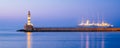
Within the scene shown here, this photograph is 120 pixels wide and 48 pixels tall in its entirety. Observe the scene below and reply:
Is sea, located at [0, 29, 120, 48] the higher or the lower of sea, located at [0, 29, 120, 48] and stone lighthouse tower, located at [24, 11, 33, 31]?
the lower

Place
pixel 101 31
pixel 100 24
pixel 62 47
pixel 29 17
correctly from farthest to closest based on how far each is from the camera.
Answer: pixel 100 24
pixel 101 31
pixel 29 17
pixel 62 47

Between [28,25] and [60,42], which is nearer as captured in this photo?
[60,42]

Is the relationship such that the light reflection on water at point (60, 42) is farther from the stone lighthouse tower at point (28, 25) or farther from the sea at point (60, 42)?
the stone lighthouse tower at point (28, 25)

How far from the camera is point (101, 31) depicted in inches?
2559

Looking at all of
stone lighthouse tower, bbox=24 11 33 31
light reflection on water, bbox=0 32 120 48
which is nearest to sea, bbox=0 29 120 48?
light reflection on water, bbox=0 32 120 48

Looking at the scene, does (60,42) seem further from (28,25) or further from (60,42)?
(28,25)

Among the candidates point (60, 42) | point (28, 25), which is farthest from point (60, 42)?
point (28, 25)

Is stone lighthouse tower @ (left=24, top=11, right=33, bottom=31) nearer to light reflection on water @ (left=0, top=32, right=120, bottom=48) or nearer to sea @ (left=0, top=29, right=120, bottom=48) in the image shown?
sea @ (left=0, top=29, right=120, bottom=48)

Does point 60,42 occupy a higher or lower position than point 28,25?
lower

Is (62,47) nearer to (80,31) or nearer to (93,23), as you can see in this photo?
(80,31)

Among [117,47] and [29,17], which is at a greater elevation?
[29,17]

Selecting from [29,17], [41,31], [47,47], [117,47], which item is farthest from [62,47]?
[41,31]

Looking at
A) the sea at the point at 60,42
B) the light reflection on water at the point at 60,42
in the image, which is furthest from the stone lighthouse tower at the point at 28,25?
the light reflection on water at the point at 60,42

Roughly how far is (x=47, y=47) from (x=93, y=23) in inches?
2221
